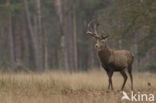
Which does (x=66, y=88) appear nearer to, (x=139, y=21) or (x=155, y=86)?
(x=155, y=86)

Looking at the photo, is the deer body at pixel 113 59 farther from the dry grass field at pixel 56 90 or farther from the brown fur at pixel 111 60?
the dry grass field at pixel 56 90

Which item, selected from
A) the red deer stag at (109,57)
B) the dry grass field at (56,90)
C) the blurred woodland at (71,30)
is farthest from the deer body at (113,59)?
the dry grass field at (56,90)

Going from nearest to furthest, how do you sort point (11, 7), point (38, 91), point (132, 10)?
point (38, 91) → point (132, 10) → point (11, 7)

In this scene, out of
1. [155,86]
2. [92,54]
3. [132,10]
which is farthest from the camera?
[92,54]

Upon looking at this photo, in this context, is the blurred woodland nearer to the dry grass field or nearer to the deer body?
the deer body

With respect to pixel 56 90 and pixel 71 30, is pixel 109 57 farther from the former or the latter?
pixel 71 30

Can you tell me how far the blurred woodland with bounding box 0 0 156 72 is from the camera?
18.2 meters

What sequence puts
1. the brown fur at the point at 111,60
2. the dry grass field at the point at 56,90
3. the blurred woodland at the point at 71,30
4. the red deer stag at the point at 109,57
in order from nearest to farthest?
1. the dry grass field at the point at 56,90
2. the red deer stag at the point at 109,57
3. the brown fur at the point at 111,60
4. the blurred woodland at the point at 71,30

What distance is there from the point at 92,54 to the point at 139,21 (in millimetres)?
26490

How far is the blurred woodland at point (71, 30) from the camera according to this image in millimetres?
18219

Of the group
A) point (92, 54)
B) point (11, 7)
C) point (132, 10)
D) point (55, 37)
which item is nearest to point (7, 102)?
point (132, 10)

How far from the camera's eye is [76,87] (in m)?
14.2

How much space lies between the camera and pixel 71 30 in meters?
44.9

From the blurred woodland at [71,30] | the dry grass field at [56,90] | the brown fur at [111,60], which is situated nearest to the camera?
the dry grass field at [56,90]
